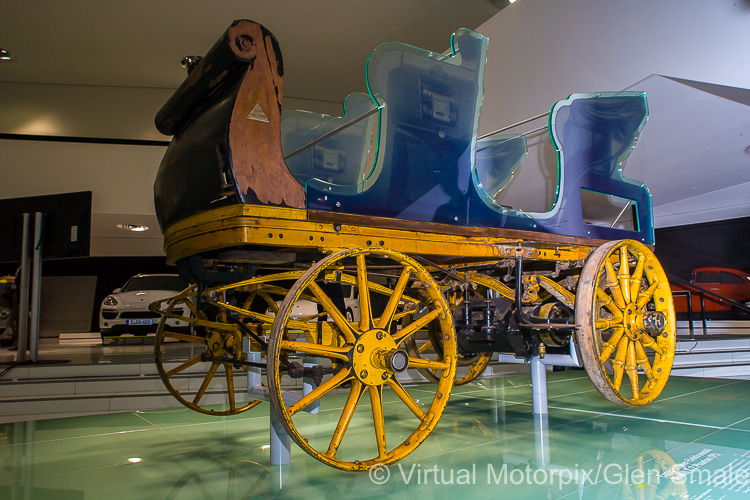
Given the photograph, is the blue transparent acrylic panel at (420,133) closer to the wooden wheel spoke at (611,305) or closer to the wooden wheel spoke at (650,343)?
the wooden wheel spoke at (611,305)

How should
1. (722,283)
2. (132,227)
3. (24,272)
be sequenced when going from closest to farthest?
1. (24,272)
2. (722,283)
3. (132,227)

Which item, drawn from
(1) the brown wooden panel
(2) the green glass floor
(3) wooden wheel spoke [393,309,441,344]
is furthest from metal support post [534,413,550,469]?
(1) the brown wooden panel

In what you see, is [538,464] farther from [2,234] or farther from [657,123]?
[2,234]

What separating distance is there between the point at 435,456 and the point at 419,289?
908 millimetres

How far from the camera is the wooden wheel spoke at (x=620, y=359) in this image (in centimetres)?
249

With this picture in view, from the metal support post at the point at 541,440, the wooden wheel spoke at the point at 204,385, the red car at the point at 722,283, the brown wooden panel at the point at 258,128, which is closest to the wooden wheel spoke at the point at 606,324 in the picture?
the metal support post at the point at 541,440

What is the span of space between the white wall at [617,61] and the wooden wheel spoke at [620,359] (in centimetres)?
326

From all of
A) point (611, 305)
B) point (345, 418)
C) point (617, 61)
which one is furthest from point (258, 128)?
point (617, 61)

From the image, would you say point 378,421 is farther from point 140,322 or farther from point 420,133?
point 140,322

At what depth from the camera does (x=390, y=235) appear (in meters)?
2.13

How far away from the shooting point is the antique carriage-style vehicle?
187 cm

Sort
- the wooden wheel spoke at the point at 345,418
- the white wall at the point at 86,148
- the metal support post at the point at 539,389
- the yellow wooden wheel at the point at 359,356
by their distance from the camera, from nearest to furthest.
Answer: the yellow wooden wheel at the point at 359,356
the wooden wheel spoke at the point at 345,418
the metal support post at the point at 539,389
the white wall at the point at 86,148

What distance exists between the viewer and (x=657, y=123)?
20.4ft

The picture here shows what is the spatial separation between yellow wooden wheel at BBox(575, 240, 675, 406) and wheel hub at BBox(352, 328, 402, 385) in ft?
2.94
